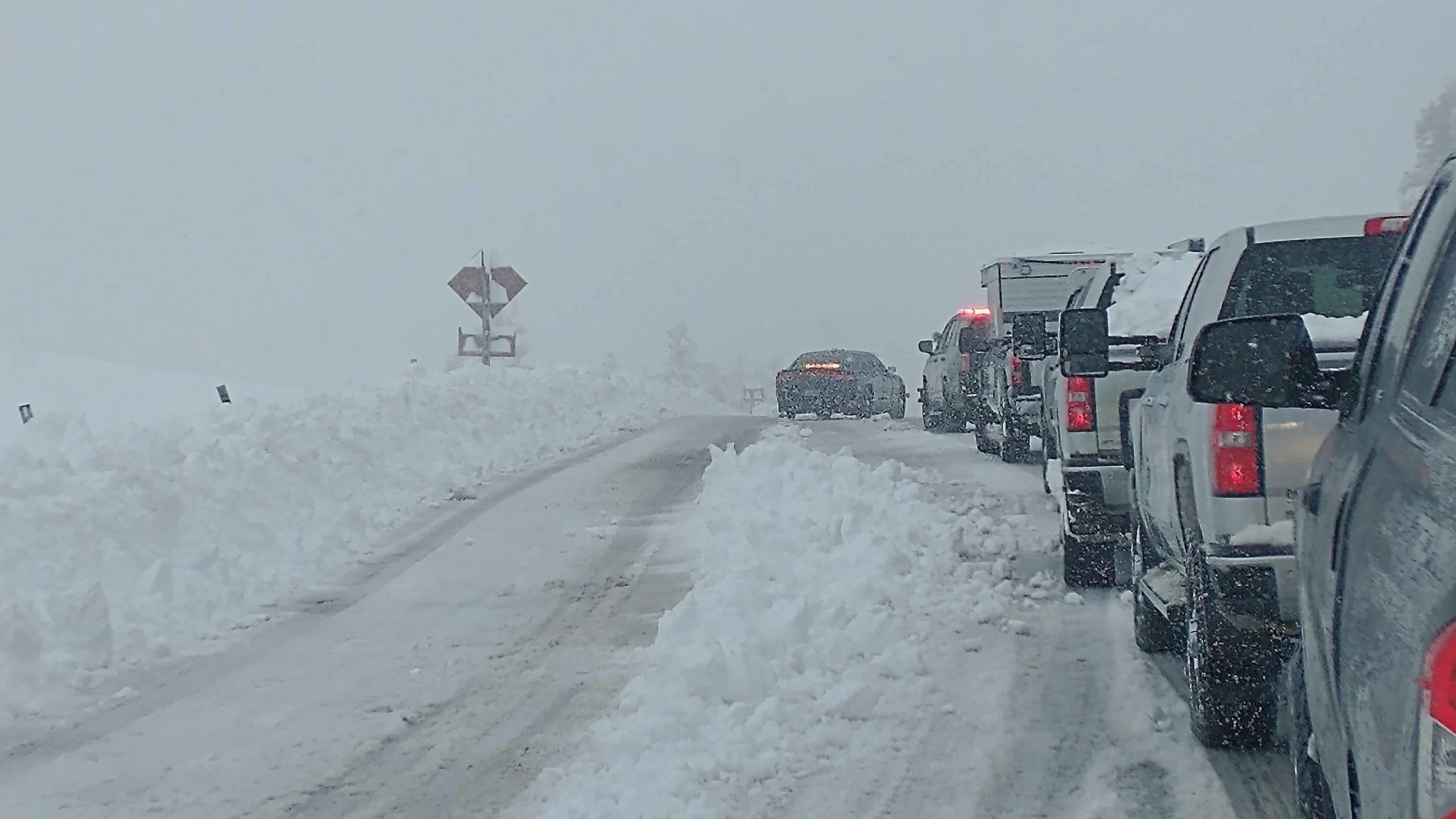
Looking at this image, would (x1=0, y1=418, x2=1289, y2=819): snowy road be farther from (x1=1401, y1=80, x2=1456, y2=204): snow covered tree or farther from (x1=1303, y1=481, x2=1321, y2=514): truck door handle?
(x1=1401, y1=80, x2=1456, y2=204): snow covered tree

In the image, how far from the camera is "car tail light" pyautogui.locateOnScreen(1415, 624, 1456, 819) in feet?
5.98

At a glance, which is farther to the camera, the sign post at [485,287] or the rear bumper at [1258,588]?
the sign post at [485,287]

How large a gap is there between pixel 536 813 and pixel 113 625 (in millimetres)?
4103

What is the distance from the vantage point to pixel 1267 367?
3.32 meters

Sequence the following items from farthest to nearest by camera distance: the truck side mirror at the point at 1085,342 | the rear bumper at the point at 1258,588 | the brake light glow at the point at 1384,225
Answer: the truck side mirror at the point at 1085,342
the brake light glow at the point at 1384,225
the rear bumper at the point at 1258,588

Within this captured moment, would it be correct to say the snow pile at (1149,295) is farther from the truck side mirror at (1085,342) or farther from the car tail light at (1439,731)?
the car tail light at (1439,731)

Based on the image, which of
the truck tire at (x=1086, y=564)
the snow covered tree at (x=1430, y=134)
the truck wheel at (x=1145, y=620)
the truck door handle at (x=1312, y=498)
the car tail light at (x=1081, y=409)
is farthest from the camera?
the snow covered tree at (x=1430, y=134)

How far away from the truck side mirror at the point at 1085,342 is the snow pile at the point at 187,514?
522 centimetres

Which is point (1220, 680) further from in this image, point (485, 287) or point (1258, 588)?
point (485, 287)

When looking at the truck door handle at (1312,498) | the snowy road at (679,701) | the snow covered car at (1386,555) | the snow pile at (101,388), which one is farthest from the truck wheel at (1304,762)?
the snow pile at (101,388)

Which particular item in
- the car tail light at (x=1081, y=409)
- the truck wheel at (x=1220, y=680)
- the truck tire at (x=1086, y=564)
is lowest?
the truck tire at (x=1086, y=564)

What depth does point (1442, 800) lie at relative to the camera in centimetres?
187

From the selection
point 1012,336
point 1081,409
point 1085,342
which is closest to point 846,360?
point 1012,336

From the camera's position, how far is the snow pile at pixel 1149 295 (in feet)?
30.0
